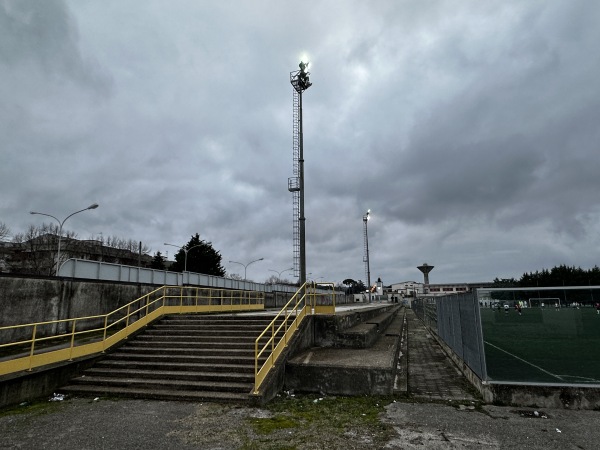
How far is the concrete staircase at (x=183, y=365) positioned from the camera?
27.6 ft

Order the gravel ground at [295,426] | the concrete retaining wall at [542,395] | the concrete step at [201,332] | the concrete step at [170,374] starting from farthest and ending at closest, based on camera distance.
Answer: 1. the concrete step at [201,332]
2. the concrete step at [170,374]
3. the concrete retaining wall at [542,395]
4. the gravel ground at [295,426]

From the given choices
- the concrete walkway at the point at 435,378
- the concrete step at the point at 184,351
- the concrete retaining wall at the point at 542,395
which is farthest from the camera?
the concrete step at the point at 184,351

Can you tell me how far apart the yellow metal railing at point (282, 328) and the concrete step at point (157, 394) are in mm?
626

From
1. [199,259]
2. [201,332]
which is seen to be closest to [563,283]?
[199,259]

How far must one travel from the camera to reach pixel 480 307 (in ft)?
27.7

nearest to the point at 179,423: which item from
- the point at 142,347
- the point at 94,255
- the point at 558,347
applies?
the point at 142,347

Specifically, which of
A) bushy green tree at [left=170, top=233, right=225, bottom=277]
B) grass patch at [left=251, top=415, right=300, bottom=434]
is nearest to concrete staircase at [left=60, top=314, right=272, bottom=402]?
grass patch at [left=251, top=415, right=300, bottom=434]

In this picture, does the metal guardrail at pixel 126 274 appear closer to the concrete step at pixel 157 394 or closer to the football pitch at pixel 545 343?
the concrete step at pixel 157 394

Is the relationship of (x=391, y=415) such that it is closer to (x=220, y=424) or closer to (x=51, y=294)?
(x=220, y=424)

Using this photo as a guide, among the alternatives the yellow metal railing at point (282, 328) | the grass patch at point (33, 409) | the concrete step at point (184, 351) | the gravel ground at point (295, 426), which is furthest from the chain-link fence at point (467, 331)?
the grass patch at point (33, 409)

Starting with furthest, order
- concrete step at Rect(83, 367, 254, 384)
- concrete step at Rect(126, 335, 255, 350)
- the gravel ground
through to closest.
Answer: concrete step at Rect(126, 335, 255, 350) < concrete step at Rect(83, 367, 254, 384) < the gravel ground

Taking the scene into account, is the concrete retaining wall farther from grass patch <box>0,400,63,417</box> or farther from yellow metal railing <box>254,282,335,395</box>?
grass patch <box>0,400,63,417</box>

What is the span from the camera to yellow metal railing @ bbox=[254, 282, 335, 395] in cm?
836

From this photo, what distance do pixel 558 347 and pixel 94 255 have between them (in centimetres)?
6856
